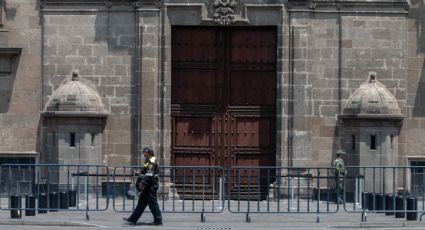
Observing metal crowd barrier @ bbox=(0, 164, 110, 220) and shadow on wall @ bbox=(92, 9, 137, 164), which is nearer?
metal crowd barrier @ bbox=(0, 164, 110, 220)

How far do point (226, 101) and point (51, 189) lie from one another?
5149 millimetres

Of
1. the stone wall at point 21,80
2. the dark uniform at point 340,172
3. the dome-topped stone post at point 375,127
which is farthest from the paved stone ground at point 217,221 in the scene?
the stone wall at point 21,80

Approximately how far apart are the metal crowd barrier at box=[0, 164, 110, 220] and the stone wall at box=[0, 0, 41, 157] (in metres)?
1.08

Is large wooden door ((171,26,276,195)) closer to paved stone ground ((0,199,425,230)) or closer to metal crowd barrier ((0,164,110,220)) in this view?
metal crowd barrier ((0,164,110,220))

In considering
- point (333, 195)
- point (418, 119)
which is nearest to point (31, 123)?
point (333, 195)

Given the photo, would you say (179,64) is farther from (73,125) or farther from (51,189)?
(51,189)

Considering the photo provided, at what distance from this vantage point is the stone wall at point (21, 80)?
31.6 meters

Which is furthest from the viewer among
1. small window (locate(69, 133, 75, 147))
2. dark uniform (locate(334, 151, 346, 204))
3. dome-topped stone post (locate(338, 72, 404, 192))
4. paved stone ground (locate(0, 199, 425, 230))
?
small window (locate(69, 133, 75, 147))

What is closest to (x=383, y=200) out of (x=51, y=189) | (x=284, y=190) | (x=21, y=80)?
(x=284, y=190)

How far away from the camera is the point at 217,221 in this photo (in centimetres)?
2547

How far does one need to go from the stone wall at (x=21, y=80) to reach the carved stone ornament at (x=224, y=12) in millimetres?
4636

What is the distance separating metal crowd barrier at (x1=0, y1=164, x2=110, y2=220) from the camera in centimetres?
2564

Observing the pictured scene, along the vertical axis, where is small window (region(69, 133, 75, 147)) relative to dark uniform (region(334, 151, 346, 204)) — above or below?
above

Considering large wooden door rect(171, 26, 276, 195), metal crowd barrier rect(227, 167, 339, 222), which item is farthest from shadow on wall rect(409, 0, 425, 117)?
large wooden door rect(171, 26, 276, 195)
